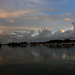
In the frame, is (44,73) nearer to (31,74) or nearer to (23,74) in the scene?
(31,74)

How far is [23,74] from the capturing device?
94.4 ft

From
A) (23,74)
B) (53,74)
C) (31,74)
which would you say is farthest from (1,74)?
(53,74)

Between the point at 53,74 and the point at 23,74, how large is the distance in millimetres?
7636

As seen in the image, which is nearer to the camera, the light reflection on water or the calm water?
the calm water

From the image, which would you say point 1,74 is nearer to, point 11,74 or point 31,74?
point 11,74

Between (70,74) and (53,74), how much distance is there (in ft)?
13.8

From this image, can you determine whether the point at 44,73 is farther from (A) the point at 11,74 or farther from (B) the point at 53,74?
(A) the point at 11,74

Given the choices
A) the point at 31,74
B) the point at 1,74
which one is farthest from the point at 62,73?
the point at 1,74

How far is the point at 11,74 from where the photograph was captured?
28.9 metres

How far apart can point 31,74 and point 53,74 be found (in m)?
5.61

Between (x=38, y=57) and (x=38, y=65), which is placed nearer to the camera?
(x=38, y=65)

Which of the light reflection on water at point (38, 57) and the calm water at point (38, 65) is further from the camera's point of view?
the light reflection on water at point (38, 57)

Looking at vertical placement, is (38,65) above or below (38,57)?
above

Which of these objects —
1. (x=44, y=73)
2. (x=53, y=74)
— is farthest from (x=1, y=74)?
(x=53, y=74)
